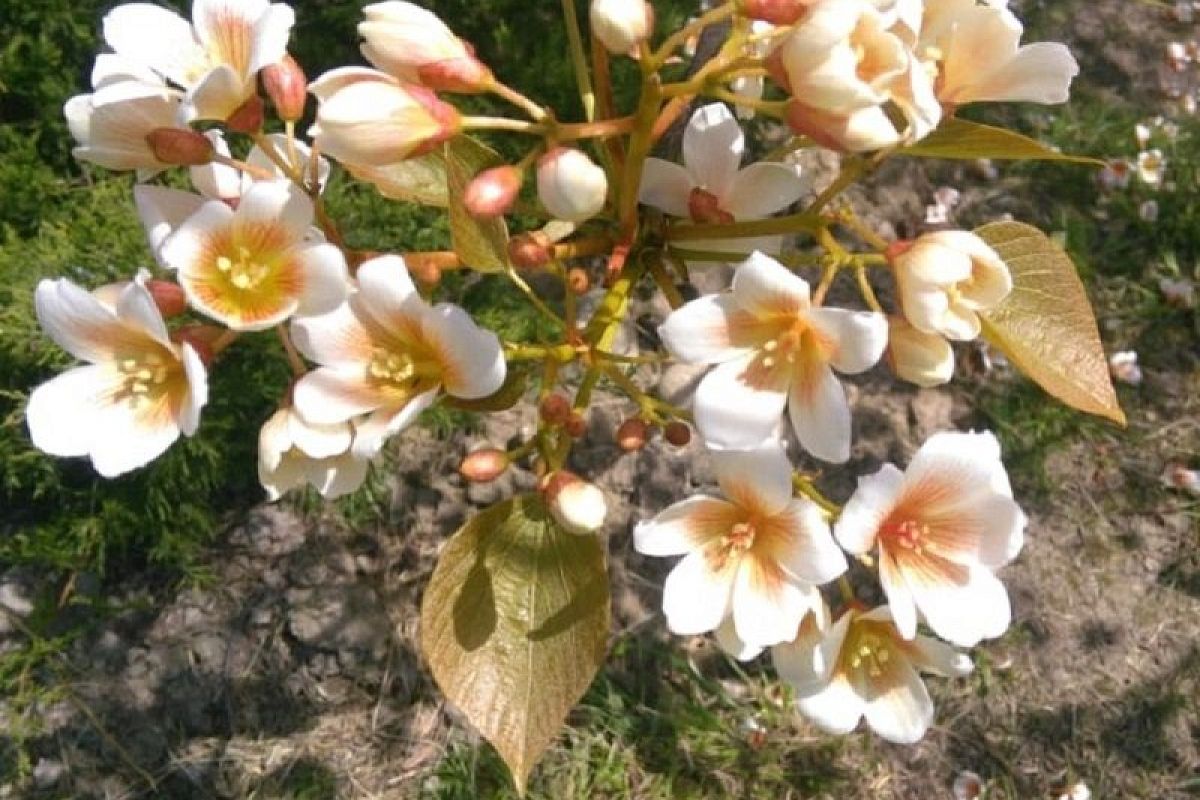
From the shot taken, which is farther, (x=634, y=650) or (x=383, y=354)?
(x=634, y=650)

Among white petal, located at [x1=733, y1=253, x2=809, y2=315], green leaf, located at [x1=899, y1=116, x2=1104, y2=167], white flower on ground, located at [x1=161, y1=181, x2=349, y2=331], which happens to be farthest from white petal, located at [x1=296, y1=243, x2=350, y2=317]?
green leaf, located at [x1=899, y1=116, x2=1104, y2=167]

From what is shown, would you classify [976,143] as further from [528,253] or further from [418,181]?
[418,181]

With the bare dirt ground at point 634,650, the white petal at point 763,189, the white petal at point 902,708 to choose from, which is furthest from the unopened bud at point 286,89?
the bare dirt ground at point 634,650

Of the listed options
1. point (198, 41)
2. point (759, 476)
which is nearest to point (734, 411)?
point (759, 476)

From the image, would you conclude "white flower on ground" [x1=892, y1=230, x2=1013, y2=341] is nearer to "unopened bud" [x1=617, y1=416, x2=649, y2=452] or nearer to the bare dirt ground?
"unopened bud" [x1=617, y1=416, x2=649, y2=452]

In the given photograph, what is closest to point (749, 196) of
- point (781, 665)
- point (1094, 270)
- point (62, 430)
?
point (781, 665)

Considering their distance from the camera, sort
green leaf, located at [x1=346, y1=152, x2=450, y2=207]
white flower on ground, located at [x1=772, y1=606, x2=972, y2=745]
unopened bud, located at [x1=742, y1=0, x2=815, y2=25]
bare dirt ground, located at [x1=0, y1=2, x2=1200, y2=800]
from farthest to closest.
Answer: bare dirt ground, located at [x1=0, y1=2, x2=1200, y2=800] → green leaf, located at [x1=346, y1=152, x2=450, y2=207] → white flower on ground, located at [x1=772, y1=606, x2=972, y2=745] → unopened bud, located at [x1=742, y1=0, x2=815, y2=25]
